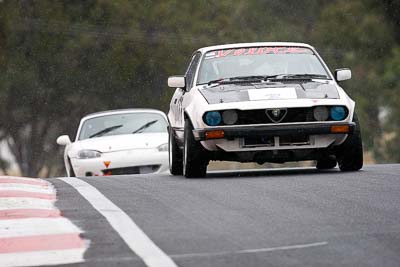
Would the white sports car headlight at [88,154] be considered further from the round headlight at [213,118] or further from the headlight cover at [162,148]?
the round headlight at [213,118]

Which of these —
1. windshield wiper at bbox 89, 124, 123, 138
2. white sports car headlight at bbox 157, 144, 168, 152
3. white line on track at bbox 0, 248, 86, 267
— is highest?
white line on track at bbox 0, 248, 86, 267

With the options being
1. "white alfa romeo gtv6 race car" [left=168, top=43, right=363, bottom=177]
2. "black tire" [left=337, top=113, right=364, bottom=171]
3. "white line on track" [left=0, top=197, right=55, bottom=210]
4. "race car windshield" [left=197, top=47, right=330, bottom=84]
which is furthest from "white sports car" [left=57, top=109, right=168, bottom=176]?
"white line on track" [left=0, top=197, right=55, bottom=210]

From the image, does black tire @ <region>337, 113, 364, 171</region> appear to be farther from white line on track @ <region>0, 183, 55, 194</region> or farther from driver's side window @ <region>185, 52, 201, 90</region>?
white line on track @ <region>0, 183, 55, 194</region>

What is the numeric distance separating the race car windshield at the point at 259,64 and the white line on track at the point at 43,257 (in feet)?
21.6

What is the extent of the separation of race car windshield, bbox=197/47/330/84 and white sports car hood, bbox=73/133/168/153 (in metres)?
4.14

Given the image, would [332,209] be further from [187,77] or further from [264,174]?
[187,77]

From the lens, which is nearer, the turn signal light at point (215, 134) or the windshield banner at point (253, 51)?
the turn signal light at point (215, 134)

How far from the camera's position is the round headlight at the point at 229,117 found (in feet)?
40.6

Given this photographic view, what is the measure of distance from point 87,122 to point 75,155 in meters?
1.43

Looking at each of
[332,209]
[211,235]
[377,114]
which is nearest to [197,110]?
[332,209]

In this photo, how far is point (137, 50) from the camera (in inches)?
1693

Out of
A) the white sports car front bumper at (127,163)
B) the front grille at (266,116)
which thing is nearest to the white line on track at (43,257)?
the front grille at (266,116)

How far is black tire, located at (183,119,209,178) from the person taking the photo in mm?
12703

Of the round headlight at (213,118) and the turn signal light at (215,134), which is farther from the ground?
the round headlight at (213,118)
